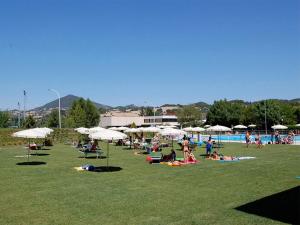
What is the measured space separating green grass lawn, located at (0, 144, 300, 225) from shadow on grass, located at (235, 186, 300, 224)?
0.31 metres

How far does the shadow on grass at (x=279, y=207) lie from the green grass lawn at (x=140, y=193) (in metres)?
0.31

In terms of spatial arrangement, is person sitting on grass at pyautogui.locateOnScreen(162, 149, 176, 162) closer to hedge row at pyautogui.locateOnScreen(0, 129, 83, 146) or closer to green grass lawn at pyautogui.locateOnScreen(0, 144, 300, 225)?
green grass lawn at pyautogui.locateOnScreen(0, 144, 300, 225)

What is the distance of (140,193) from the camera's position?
1364 cm

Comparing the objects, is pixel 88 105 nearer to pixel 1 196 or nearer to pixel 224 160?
pixel 224 160

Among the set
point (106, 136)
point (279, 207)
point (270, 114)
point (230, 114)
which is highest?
point (230, 114)

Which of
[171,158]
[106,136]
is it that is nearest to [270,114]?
[171,158]

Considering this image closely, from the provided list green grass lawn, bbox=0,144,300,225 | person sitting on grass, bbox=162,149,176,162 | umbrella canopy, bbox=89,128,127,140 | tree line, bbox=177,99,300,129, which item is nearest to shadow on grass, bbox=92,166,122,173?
green grass lawn, bbox=0,144,300,225

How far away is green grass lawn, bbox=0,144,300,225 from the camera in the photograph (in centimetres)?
1031

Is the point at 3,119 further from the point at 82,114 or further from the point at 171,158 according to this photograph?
the point at 171,158

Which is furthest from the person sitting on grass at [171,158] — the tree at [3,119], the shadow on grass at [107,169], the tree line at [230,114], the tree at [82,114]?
the tree at [3,119]

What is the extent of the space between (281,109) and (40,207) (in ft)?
303

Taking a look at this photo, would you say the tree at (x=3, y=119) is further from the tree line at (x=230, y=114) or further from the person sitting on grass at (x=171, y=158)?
the person sitting on grass at (x=171, y=158)

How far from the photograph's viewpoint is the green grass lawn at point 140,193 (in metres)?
10.3

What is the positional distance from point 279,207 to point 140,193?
4785 mm
